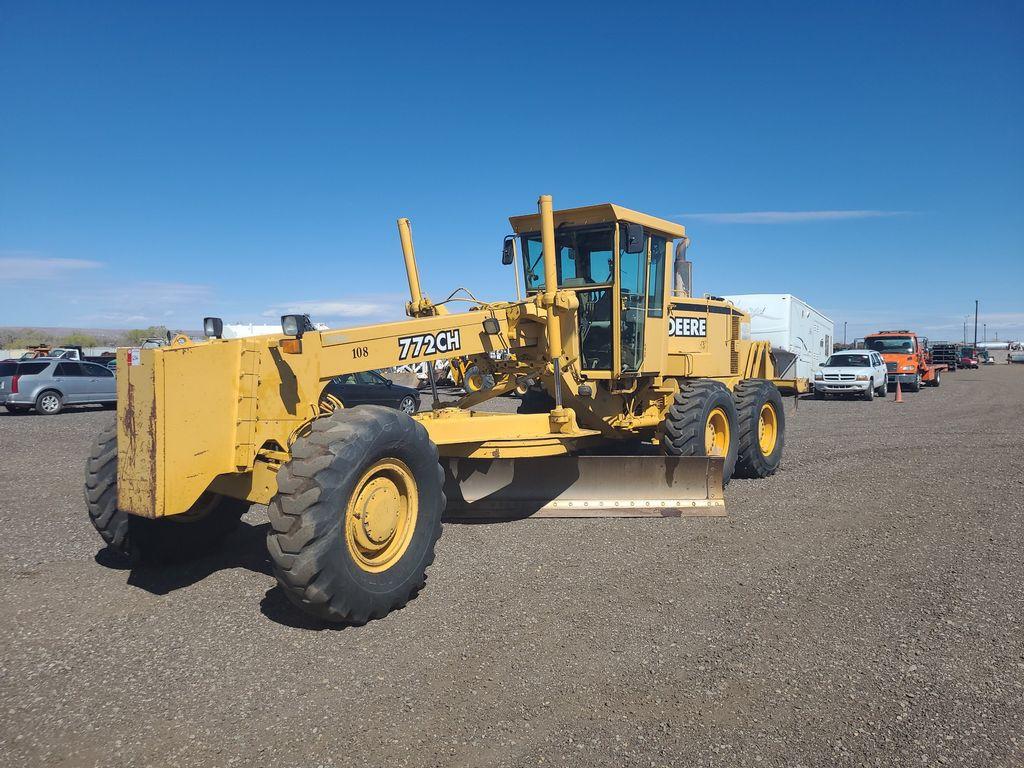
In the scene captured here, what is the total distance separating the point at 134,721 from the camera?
351 cm

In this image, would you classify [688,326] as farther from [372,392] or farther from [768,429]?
[372,392]

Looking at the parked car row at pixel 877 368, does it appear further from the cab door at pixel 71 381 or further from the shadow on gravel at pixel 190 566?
the cab door at pixel 71 381

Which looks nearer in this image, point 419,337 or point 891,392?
point 419,337

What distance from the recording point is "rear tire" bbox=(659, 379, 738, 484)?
801cm

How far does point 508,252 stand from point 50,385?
1763 centimetres

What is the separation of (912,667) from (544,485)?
3888 mm

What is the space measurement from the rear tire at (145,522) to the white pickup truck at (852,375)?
853 inches

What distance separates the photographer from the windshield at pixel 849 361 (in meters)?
24.1

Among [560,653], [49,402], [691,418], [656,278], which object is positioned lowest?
[560,653]

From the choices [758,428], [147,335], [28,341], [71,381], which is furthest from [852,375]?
[28,341]

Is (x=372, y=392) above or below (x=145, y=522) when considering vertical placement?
above

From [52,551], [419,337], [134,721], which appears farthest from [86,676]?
[419,337]

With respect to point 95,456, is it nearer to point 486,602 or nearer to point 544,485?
point 486,602

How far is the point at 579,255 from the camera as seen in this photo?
8188mm
